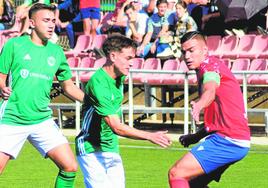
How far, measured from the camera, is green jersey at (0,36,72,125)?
10875mm

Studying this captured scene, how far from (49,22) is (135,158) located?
6.57 metres

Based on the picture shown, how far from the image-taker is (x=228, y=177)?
15.0 meters

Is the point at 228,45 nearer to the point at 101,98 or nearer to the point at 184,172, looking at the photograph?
the point at 184,172

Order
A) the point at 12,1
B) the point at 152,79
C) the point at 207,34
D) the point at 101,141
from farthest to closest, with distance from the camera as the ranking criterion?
the point at 12,1 < the point at 207,34 < the point at 152,79 < the point at 101,141

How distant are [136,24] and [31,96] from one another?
41.2 ft

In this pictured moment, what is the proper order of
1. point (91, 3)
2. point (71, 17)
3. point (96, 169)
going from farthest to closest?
point (71, 17) < point (91, 3) < point (96, 169)

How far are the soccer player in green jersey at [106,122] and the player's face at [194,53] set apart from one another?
1.74 ft

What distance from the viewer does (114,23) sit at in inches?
971

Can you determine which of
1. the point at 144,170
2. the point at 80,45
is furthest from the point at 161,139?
the point at 80,45

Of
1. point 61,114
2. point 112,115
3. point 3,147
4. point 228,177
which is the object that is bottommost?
point 61,114

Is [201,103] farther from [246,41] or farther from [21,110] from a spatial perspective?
[246,41]

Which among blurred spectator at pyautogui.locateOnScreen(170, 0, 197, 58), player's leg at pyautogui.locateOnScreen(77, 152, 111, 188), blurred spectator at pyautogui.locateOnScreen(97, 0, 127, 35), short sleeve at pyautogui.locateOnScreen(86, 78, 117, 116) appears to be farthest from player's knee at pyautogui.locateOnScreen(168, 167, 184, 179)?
blurred spectator at pyautogui.locateOnScreen(97, 0, 127, 35)

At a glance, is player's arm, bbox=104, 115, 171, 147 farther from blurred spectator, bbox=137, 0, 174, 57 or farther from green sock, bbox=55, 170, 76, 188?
blurred spectator, bbox=137, 0, 174, 57

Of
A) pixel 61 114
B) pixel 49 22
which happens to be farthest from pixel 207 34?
pixel 49 22
